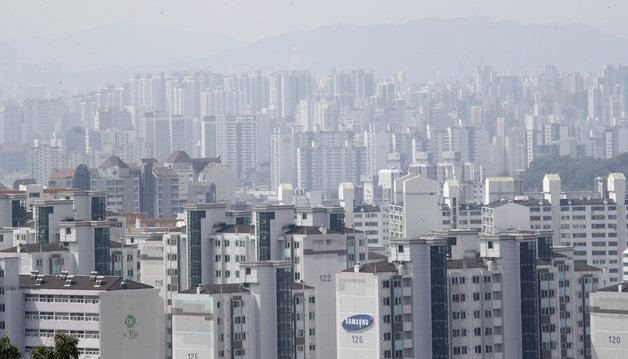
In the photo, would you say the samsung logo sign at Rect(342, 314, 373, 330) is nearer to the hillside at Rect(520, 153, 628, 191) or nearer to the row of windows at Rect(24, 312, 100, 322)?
the row of windows at Rect(24, 312, 100, 322)

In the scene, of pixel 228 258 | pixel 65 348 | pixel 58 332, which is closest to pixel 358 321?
pixel 58 332

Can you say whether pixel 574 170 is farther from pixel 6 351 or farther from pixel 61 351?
pixel 6 351

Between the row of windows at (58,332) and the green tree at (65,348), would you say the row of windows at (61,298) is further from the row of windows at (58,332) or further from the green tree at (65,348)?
the green tree at (65,348)

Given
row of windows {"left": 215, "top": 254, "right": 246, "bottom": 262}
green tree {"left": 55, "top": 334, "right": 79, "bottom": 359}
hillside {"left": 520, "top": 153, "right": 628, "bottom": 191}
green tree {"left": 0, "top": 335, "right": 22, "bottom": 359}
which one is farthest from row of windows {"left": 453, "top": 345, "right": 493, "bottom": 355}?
hillside {"left": 520, "top": 153, "right": 628, "bottom": 191}

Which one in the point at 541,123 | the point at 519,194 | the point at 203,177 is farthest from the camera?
the point at 541,123

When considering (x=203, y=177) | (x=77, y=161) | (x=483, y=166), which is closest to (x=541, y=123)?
(x=483, y=166)

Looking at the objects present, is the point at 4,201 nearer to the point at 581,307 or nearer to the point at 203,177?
the point at 581,307

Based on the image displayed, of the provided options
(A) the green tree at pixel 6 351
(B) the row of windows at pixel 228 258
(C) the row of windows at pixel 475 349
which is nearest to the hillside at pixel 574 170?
(B) the row of windows at pixel 228 258

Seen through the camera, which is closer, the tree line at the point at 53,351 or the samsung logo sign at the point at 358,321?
the tree line at the point at 53,351
